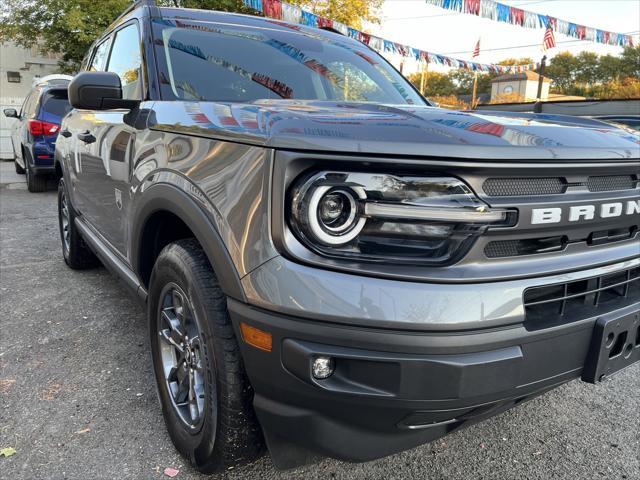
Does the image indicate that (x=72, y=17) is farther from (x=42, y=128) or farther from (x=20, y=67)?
(x=42, y=128)

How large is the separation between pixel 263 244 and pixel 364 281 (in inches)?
11.7

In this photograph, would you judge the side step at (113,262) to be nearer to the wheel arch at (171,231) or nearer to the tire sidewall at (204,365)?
the wheel arch at (171,231)

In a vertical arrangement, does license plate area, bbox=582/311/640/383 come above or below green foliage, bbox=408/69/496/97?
below

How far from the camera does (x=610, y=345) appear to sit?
61.0 inches

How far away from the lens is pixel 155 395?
2539mm

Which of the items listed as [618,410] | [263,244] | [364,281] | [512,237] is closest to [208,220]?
[263,244]

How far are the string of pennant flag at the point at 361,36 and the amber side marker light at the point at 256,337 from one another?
8269mm

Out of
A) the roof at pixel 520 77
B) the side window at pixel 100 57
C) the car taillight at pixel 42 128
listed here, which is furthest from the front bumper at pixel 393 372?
the roof at pixel 520 77

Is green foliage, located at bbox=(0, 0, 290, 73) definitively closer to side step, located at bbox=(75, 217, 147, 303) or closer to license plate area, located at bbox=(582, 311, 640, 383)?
side step, located at bbox=(75, 217, 147, 303)

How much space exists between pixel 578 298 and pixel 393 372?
67 cm

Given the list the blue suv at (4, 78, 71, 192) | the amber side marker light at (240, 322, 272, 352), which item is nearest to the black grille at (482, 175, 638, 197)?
the amber side marker light at (240, 322, 272, 352)

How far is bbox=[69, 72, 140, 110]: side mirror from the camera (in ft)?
7.38

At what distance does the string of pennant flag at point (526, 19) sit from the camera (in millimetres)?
10781

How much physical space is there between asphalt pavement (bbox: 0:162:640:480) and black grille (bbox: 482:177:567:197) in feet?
3.98
